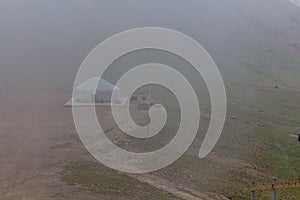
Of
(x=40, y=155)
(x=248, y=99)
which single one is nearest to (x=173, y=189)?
(x=40, y=155)

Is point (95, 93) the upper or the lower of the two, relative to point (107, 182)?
upper

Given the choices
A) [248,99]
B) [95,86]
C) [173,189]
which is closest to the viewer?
[173,189]

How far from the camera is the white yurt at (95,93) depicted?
196 ft

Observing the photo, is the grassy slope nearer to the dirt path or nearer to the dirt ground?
the dirt path

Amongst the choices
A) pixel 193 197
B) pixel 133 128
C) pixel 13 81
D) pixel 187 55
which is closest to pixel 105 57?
pixel 187 55

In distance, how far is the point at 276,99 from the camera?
285ft

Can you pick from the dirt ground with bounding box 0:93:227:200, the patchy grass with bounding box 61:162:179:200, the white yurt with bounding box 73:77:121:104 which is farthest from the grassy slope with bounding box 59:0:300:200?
the white yurt with bounding box 73:77:121:104

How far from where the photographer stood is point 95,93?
5997cm

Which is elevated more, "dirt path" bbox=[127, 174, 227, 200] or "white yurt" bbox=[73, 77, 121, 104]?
"white yurt" bbox=[73, 77, 121, 104]

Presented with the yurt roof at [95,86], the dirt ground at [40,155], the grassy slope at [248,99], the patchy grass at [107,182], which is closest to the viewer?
the dirt ground at [40,155]

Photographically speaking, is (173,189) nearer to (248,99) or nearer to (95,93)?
(95,93)

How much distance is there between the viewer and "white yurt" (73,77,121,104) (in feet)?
196

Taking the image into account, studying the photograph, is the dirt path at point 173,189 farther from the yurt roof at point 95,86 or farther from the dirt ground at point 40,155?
the yurt roof at point 95,86

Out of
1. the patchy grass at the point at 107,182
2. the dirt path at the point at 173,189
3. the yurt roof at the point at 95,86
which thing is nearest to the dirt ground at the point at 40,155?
the dirt path at the point at 173,189
